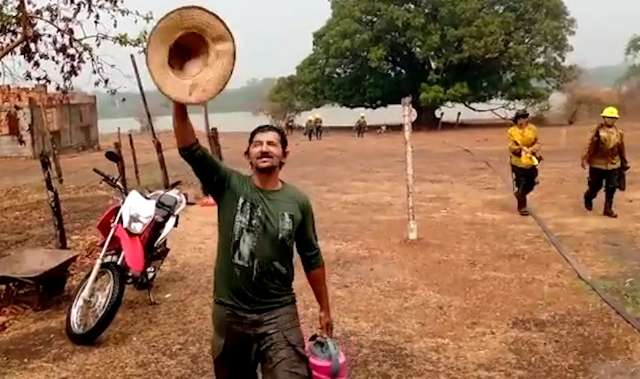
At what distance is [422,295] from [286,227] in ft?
11.7

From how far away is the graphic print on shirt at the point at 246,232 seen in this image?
294cm

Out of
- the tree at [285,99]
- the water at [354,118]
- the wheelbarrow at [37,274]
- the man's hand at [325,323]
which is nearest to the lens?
the man's hand at [325,323]

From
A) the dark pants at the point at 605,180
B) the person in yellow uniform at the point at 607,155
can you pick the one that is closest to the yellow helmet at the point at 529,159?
the person in yellow uniform at the point at 607,155

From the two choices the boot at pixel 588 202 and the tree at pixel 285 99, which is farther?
the tree at pixel 285 99

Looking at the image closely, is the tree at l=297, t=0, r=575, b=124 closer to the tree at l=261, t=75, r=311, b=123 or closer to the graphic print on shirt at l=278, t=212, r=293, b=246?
the tree at l=261, t=75, r=311, b=123

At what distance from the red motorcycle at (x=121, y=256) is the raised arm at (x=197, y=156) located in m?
2.52

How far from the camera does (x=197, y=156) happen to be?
2990mm

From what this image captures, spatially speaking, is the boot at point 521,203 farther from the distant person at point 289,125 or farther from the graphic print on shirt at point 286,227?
the distant person at point 289,125

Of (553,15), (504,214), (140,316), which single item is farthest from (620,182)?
(553,15)

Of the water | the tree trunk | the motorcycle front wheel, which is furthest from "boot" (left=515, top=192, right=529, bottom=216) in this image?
the tree trunk

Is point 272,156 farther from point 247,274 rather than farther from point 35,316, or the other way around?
point 35,316

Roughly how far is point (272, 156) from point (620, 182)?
812cm

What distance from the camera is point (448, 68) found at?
37.1 m

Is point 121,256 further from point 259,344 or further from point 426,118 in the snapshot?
point 426,118
